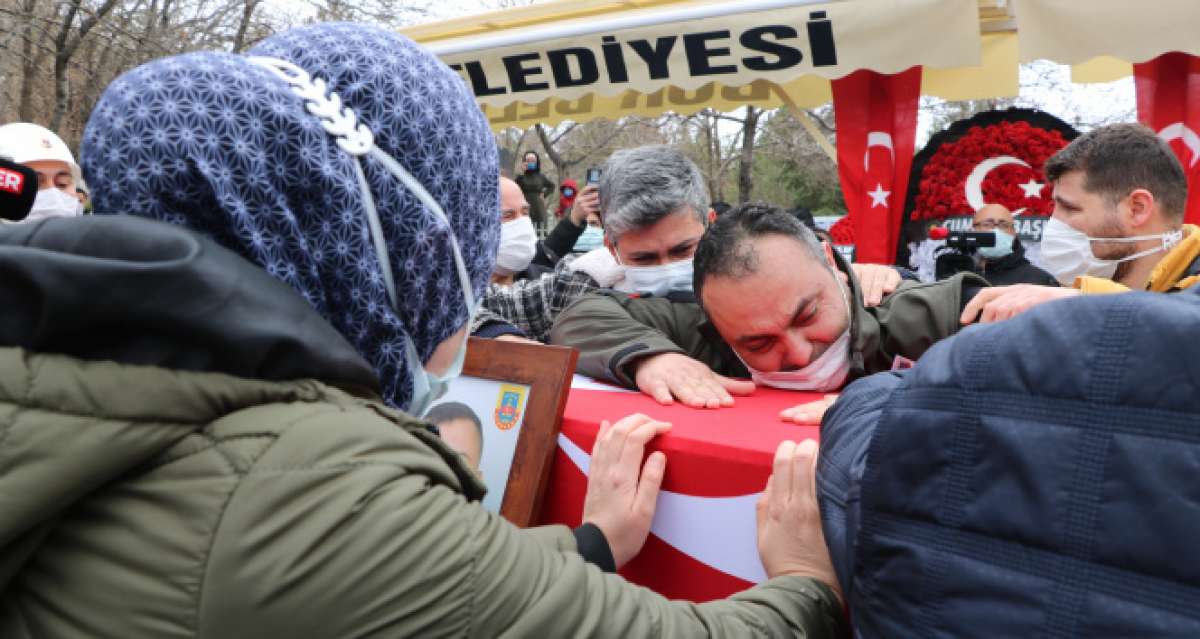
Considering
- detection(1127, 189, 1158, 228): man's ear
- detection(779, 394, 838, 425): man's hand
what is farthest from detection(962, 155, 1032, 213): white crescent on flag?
detection(779, 394, 838, 425): man's hand

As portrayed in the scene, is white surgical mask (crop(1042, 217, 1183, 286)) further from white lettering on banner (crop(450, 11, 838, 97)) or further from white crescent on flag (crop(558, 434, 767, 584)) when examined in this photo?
white crescent on flag (crop(558, 434, 767, 584))

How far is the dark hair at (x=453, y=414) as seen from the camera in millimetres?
1931

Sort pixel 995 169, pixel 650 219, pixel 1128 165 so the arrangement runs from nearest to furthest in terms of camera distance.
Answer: pixel 650 219
pixel 1128 165
pixel 995 169

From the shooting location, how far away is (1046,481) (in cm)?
85

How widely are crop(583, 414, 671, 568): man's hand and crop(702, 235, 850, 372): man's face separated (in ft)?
1.76

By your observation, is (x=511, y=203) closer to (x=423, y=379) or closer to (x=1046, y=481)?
(x=423, y=379)

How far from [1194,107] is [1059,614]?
5.87m

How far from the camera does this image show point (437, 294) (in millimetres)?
1277

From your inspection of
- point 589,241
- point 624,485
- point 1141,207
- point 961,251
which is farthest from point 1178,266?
point 589,241

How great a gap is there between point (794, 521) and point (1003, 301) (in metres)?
0.92

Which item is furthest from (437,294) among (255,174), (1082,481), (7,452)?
(1082,481)

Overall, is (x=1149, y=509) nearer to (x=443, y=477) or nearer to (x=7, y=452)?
(x=443, y=477)

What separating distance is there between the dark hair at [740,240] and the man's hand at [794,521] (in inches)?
29.1

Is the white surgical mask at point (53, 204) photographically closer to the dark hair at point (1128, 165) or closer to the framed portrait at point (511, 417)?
the framed portrait at point (511, 417)
